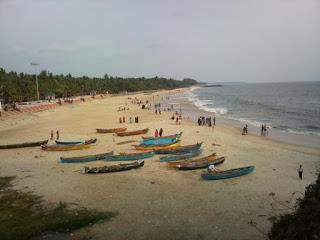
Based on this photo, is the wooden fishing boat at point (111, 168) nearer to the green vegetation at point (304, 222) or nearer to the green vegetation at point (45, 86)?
the green vegetation at point (304, 222)

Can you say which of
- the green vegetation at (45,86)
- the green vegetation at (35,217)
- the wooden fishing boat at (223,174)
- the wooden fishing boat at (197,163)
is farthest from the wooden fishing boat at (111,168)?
the green vegetation at (45,86)

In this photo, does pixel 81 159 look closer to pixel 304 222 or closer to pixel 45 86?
pixel 304 222

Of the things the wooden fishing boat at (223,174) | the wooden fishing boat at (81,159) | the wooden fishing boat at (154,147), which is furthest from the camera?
the wooden fishing boat at (154,147)

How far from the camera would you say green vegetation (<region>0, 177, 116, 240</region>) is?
45.0ft

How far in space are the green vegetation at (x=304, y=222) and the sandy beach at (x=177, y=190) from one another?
5.53 metres

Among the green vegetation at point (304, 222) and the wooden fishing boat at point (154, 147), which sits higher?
the green vegetation at point (304, 222)

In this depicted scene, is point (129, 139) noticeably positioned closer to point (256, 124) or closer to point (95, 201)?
→ point (95, 201)

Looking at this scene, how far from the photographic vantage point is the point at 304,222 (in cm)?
723

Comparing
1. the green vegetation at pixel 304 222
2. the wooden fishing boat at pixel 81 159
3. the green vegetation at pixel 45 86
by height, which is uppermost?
the green vegetation at pixel 45 86

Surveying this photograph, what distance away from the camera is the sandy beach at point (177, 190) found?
1419 centimetres

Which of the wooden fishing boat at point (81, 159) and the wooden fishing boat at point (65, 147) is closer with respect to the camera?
the wooden fishing boat at point (81, 159)

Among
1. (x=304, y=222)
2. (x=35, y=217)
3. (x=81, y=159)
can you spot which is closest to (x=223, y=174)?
(x=81, y=159)

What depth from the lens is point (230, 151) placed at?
28609 millimetres

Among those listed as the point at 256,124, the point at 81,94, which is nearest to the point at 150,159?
the point at 256,124
